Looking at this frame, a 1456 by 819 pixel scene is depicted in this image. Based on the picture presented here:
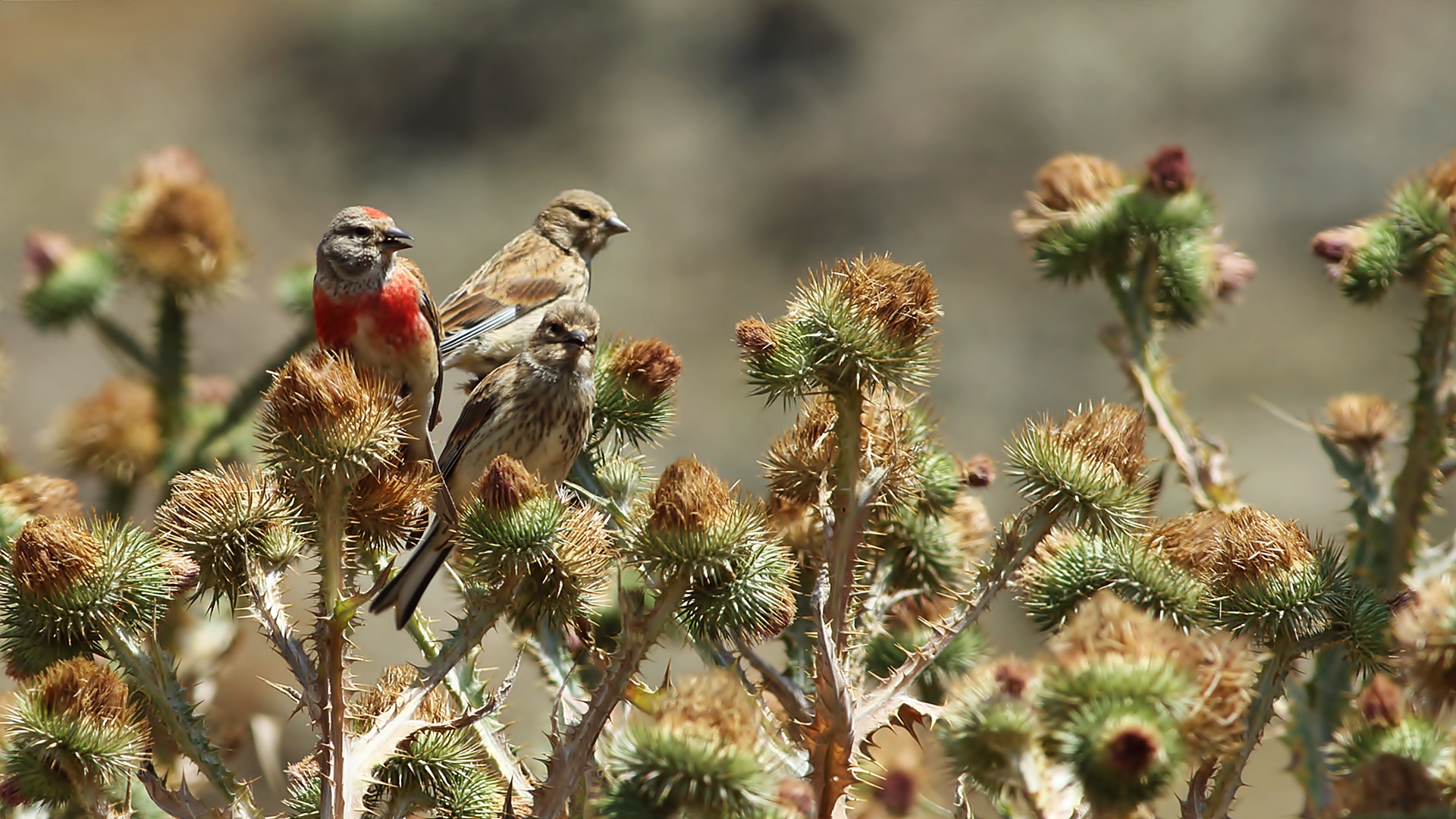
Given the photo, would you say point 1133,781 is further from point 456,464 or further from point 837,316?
point 456,464

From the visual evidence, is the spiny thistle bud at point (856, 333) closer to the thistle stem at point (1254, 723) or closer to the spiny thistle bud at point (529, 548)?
the spiny thistle bud at point (529, 548)

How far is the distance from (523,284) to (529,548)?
374 centimetres

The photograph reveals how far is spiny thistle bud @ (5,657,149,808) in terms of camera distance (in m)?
3.12

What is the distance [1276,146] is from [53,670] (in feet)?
64.3

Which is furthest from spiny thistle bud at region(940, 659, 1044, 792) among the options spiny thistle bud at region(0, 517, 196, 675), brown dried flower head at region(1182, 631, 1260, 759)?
spiny thistle bud at region(0, 517, 196, 675)

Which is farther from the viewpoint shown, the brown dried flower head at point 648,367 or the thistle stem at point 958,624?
the brown dried flower head at point 648,367

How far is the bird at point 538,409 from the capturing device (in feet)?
16.4

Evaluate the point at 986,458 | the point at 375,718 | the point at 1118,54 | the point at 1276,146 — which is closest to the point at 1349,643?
the point at 986,458

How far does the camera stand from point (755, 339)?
3.78 m

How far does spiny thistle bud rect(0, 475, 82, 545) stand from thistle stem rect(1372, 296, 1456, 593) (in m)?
4.17

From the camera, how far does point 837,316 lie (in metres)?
3.59

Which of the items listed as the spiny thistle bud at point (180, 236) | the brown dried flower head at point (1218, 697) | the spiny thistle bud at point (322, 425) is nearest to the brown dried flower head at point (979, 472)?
the brown dried flower head at point (1218, 697)

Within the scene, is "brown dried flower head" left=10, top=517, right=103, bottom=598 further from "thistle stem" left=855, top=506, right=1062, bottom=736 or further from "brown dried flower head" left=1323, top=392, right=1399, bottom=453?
"brown dried flower head" left=1323, top=392, right=1399, bottom=453

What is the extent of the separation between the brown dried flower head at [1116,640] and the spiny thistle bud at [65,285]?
6397 millimetres
